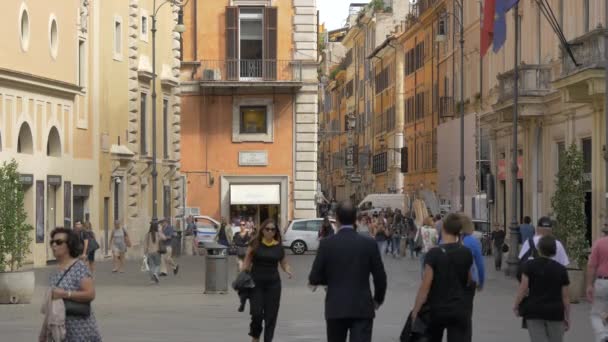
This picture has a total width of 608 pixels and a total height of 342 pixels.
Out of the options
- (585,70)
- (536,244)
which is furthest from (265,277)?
(585,70)

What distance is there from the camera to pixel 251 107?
67.1 metres

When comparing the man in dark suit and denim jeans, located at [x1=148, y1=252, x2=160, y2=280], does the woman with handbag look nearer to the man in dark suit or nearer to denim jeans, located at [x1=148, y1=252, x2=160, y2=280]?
denim jeans, located at [x1=148, y1=252, x2=160, y2=280]

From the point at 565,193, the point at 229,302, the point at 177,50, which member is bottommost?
the point at 229,302

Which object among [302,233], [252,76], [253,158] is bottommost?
[302,233]

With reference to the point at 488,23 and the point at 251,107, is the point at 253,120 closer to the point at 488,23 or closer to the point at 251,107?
the point at 251,107

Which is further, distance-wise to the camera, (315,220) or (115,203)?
(315,220)

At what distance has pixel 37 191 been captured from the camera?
154 feet

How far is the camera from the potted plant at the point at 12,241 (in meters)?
29.5

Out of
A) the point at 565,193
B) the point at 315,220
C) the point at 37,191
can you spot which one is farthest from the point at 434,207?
the point at 565,193

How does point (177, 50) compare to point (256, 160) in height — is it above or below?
above

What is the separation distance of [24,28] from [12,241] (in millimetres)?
17730

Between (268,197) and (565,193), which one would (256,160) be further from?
(565,193)

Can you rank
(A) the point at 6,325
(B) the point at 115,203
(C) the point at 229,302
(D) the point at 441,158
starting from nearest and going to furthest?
(A) the point at 6,325 < (C) the point at 229,302 < (B) the point at 115,203 < (D) the point at 441,158

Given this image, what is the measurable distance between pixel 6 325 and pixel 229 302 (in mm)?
6995
